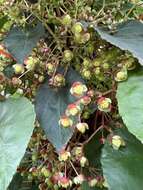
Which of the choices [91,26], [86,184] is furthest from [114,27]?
[86,184]

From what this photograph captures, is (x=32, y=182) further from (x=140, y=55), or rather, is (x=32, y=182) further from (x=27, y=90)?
(x=140, y=55)

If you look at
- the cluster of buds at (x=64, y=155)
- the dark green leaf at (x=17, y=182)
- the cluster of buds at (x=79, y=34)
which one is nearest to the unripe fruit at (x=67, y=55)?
the cluster of buds at (x=79, y=34)

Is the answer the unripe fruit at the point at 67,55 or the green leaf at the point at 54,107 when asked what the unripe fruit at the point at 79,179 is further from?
the unripe fruit at the point at 67,55

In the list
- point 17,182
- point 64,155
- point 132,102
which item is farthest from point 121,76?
point 17,182

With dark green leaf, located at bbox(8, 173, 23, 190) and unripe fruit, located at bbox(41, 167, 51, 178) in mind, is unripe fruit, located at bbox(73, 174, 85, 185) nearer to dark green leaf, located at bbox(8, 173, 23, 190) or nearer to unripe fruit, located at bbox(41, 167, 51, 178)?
unripe fruit, located at bbox(41, 167, 51, 178)

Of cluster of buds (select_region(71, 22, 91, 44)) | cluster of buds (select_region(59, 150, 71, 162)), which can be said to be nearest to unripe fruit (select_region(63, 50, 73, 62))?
cluster of buds (select_region(71, 22, 91, 44))

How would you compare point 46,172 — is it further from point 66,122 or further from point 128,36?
point 128,36
